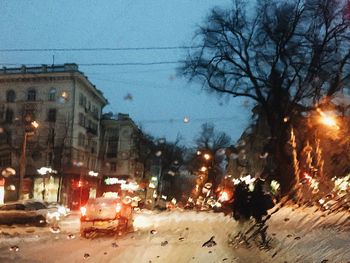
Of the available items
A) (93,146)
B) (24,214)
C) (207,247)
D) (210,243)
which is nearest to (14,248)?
(210,243)

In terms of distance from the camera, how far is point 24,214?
97.2 feet

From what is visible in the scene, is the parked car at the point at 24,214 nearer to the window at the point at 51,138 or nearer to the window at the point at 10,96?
the window at the point at 51,138

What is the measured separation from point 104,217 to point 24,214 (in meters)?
10.3

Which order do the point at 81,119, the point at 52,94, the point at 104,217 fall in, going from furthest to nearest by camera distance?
1. the point at 81,119
2. the point at 52,94
3. the point at 104,217

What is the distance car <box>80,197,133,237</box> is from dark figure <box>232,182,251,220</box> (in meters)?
7.82

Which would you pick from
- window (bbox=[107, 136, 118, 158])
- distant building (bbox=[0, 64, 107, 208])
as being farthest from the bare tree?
window (bbox=[107, 136, 118, 158])

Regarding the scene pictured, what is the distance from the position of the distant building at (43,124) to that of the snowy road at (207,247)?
43.8 meters

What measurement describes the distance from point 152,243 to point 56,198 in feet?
162

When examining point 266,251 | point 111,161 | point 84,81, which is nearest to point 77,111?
point 84,81

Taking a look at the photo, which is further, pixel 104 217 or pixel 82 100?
pixel 82 100

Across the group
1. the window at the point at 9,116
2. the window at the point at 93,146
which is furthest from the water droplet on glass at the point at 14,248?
the window at the point at 93,146

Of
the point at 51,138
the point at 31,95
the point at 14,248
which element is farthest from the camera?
the point at 31,95

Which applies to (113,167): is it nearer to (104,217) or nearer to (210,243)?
(104,217)

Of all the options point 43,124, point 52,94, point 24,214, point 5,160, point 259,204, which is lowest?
point 24,214
